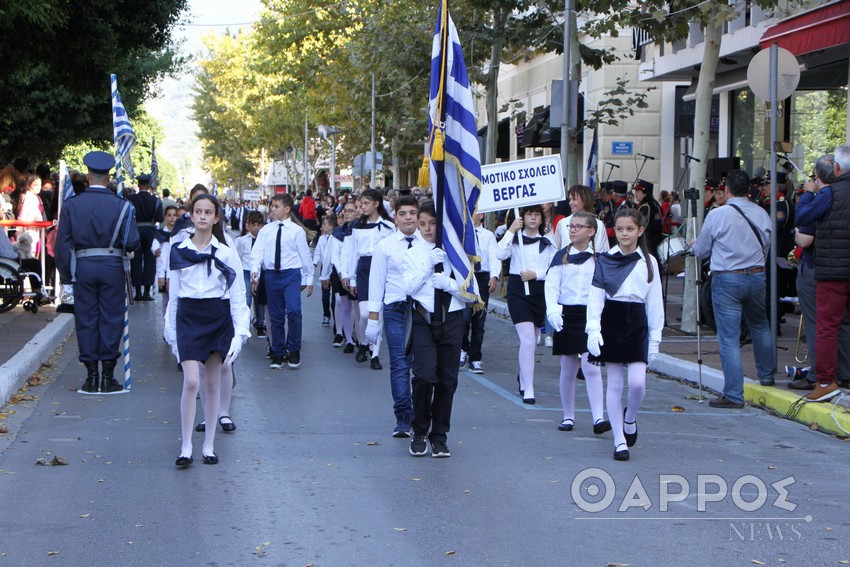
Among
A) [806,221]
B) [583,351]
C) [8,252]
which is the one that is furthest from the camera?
[8,252]

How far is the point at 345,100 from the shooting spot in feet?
148

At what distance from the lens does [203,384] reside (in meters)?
8.34

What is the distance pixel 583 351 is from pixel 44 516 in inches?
173

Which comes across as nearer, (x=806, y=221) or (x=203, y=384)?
(x=203, y=384)

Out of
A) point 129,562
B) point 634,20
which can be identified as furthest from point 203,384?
point 634,20

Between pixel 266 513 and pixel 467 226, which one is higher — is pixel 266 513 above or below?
below

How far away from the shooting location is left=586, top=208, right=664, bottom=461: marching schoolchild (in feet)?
27.4

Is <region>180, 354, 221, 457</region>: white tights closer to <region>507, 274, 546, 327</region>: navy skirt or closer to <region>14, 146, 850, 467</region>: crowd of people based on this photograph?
<region>14, 146, 850, 467</region>: crowd of people

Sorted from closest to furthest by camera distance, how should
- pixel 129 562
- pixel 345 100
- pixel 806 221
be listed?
pixel 129 562, pixel 806 221, pixel 345 100

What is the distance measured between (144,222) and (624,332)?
14147 millimetres

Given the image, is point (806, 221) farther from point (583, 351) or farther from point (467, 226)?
point (467, 226)

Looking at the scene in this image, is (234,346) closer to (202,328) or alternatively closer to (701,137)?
(202,328)

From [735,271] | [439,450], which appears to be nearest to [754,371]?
[735,271]

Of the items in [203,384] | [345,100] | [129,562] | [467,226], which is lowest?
[129,562]
